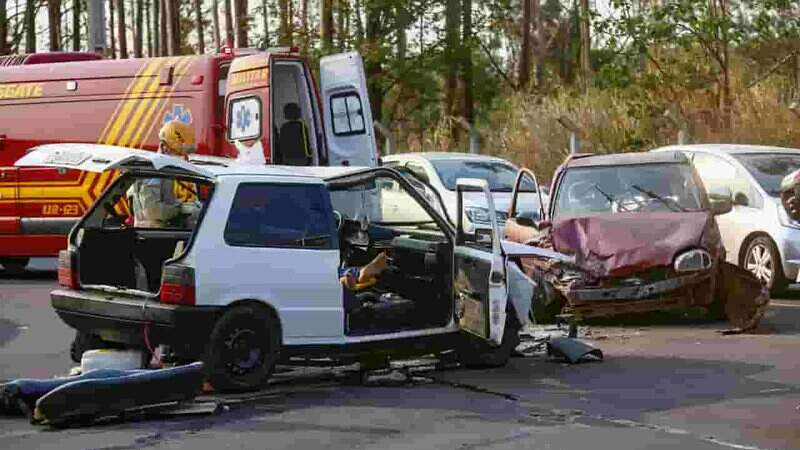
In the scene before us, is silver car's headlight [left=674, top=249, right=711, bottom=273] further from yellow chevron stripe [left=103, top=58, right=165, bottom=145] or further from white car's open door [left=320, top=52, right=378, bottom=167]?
yellow chevron stripe [left=103, top=58, right=165, bottom=145]

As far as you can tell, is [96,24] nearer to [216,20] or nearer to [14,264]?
[14,264]

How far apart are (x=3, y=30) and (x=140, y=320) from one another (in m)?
40.3

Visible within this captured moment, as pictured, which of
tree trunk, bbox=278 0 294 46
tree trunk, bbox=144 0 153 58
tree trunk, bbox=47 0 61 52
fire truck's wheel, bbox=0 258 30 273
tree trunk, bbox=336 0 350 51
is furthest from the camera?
tree trunk, bbox=144 0 153 58

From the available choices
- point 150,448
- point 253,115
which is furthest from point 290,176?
point 253,115

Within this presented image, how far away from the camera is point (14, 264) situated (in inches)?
833

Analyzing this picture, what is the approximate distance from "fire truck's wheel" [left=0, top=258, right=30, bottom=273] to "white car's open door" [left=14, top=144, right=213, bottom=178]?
10800 mm

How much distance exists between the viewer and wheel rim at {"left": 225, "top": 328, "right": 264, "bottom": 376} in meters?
9.97

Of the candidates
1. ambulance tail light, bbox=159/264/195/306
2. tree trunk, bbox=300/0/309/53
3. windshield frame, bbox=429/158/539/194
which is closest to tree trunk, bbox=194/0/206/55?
tree trunk, bbox=300/0/309/53

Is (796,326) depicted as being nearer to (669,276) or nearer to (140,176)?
(669,276)

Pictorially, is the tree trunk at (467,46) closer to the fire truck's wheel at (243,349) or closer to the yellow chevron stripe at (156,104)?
the yellow chevron stripe at (156,104)

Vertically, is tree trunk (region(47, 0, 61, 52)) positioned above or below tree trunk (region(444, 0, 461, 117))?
above

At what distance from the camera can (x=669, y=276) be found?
1330 centimetres

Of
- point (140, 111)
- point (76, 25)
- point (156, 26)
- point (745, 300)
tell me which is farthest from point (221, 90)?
point (156, 26)

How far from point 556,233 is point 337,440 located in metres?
5.81
